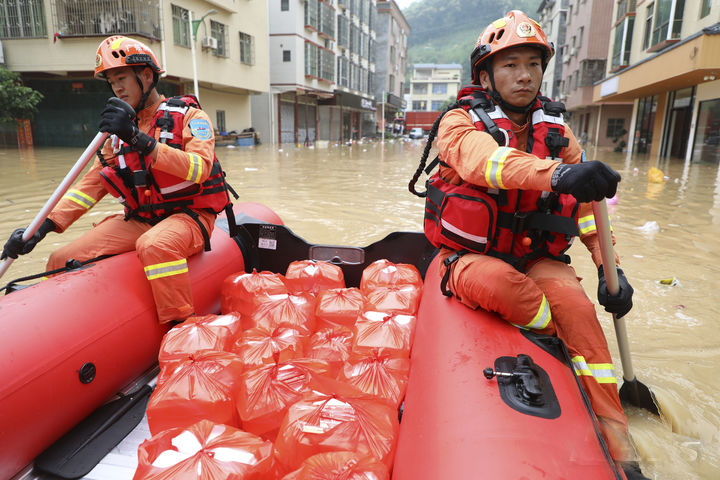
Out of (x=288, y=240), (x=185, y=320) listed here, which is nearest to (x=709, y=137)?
(x=288, y=240)

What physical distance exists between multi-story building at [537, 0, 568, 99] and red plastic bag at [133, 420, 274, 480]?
52616 millimetres

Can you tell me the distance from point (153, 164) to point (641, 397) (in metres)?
2.95

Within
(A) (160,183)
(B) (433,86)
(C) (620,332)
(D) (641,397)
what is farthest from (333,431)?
(B) (433,86)

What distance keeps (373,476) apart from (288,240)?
2479 mm

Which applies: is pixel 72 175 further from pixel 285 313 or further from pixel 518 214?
pixel 518 214

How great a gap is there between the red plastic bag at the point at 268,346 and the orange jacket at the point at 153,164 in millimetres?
1028

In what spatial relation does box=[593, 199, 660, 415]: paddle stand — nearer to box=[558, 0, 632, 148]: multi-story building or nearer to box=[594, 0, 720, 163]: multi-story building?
box=[594, 0, 720, 163]: multi-story building

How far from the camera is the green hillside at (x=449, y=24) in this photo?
477 feet

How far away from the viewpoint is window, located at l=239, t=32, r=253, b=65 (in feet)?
86.5

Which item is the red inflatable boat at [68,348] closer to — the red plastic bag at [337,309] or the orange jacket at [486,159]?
the red plastic bag at [337,309]

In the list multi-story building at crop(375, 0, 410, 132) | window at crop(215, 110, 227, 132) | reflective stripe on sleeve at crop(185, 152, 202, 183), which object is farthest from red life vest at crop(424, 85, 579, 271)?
multi-story building at crop(375, 0, 410, 132)

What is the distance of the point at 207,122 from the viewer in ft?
Result: 9.98

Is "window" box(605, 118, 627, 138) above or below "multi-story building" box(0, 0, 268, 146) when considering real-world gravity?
below

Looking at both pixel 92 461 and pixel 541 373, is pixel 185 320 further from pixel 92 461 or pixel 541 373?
pixel 541 373
